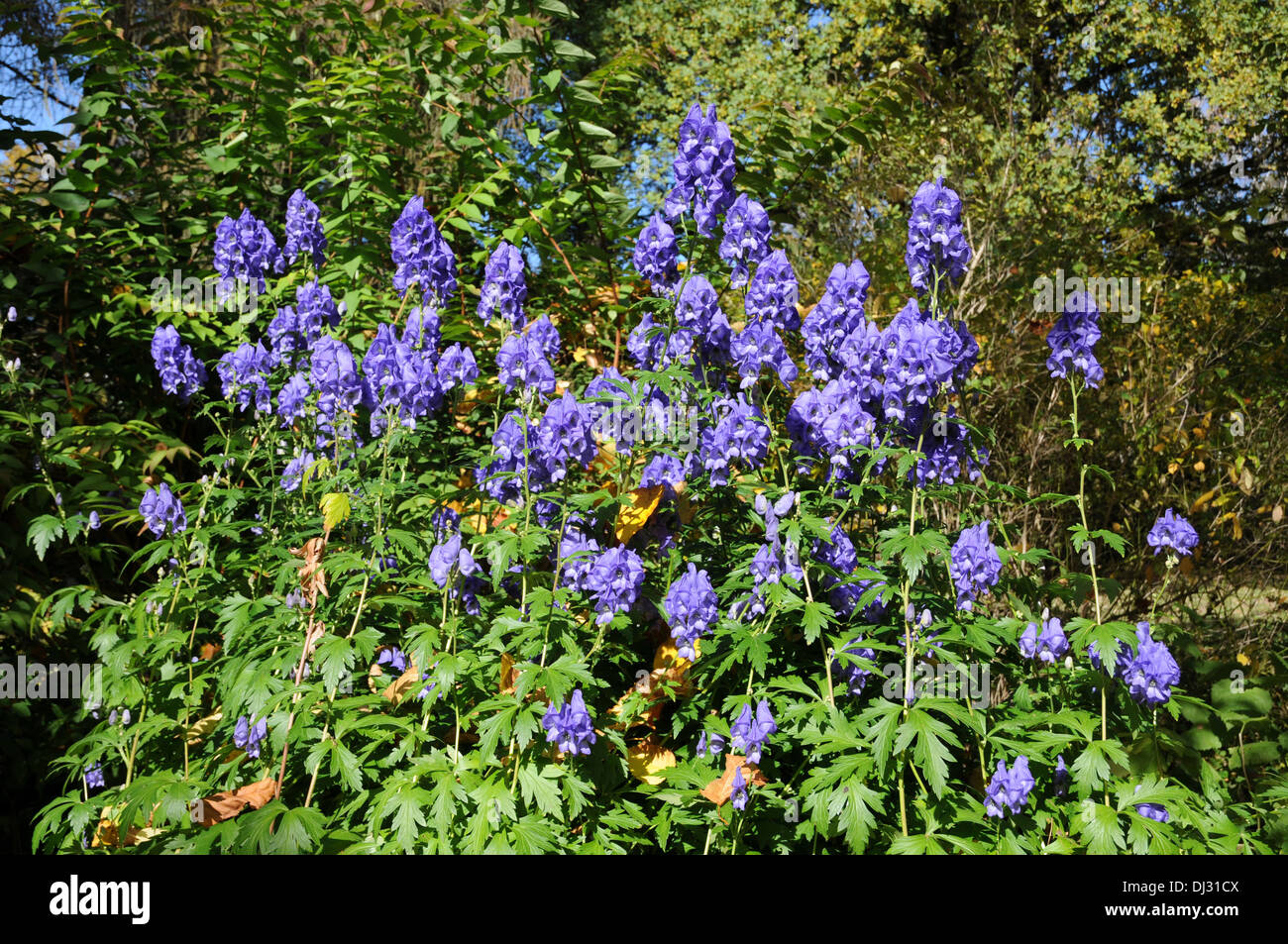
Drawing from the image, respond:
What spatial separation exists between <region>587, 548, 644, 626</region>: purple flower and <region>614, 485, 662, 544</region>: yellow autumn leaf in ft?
1.07

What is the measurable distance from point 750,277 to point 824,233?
5.28 meters

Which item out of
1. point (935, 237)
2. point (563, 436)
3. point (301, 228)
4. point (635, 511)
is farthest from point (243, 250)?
point (935, 237)

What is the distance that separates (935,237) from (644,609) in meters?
1.51

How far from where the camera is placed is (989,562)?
2646 millimetres

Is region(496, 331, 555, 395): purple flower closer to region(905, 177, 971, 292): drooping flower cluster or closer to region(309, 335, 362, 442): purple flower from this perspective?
region(309, 335, 362, 442): purple flower

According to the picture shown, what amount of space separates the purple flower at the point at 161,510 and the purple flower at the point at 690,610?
1.95m

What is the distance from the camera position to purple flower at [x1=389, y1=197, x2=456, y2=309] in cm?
325

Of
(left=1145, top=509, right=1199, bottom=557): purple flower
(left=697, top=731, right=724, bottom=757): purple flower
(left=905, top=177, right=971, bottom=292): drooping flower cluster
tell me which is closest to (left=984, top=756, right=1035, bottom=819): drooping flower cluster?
(left=697, top=731, right=724, bottom=757): purple flower

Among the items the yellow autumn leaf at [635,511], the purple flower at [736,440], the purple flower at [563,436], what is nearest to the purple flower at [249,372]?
the purple flower at [563,436]

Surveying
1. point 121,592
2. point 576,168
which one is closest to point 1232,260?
point 576,168

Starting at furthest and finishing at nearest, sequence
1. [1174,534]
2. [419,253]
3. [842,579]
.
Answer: [419,253]
[1174,534]
[842,579]

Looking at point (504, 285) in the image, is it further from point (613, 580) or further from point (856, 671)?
point (856, 671)

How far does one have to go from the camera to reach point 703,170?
2967 millimetres

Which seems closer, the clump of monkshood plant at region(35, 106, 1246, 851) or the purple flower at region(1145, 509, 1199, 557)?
the clump of monkshood plant at region(35, 106, 1246, 851)
